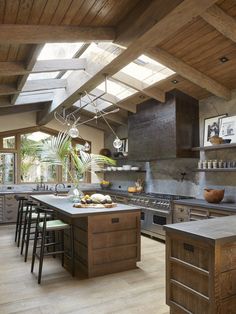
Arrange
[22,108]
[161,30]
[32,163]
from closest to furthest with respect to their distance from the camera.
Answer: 1. [161,30]
2. [22,108]
3. [32,163]

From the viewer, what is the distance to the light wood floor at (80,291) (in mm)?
2822

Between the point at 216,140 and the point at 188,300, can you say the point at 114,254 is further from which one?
the point at 216,140

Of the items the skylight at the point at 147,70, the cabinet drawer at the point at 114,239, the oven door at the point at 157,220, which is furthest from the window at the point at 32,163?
the cabinet drawer at the point at 114,239

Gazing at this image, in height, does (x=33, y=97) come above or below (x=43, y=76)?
below

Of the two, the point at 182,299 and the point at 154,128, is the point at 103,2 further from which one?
the point at 154,128

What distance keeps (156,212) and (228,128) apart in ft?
6.88

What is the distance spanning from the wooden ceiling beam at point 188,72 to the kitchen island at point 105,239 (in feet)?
7.15

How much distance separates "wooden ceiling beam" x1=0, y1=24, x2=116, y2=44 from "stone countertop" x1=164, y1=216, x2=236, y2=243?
225 centimetres

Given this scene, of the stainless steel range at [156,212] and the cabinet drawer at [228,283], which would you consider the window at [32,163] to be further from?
the cabinet drawer at [228,283]

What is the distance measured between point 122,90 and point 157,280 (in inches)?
161

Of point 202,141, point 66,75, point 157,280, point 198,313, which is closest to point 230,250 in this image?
point 198,313

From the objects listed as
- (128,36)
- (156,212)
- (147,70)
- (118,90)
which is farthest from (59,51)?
(156,212)

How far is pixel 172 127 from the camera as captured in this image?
532cm

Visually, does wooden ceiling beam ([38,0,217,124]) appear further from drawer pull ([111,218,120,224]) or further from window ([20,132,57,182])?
window ([20,132,57,182])
